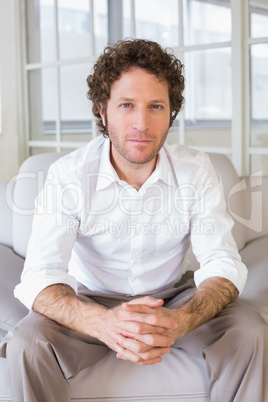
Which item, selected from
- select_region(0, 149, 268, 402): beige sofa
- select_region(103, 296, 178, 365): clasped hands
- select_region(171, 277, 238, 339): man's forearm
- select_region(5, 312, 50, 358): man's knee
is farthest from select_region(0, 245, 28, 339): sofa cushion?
select_region(171, 277, 238, 339): man's forearm

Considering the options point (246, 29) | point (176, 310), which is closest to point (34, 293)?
point (176, 310)

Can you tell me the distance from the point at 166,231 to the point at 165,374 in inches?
16.8

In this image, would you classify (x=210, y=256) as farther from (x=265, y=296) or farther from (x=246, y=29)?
(x=246, y=29)

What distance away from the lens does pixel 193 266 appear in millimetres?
2156

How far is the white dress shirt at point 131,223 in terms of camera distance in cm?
166

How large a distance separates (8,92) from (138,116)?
7.60 ft

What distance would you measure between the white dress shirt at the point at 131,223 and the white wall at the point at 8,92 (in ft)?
6.71

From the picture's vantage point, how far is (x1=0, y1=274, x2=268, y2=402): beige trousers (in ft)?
4.59

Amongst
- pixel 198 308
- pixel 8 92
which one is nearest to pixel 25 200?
pixel 198 308

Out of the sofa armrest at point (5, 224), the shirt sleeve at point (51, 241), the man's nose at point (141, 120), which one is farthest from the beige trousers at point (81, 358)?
the sofa armrest at point (5, 224)

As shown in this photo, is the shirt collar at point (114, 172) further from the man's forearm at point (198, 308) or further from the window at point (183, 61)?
the window at point (183, 61)

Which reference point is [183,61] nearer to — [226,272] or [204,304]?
[226,272]

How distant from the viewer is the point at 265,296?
5.84 ft

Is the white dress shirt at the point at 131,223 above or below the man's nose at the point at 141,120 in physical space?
below
